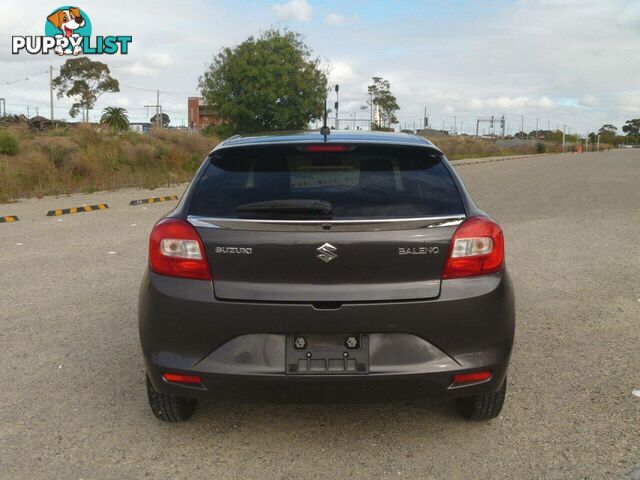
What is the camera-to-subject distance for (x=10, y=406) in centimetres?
366

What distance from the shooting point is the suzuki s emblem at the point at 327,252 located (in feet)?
9.28

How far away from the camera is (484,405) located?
11.0 feet

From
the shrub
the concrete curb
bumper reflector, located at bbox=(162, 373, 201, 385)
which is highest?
the shrub

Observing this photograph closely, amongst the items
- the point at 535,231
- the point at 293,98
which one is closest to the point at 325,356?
the point at 535,231

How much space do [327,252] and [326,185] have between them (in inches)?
16.0

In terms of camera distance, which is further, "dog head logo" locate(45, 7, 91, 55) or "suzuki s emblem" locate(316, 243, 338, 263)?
"dog head logo" locate(45, 7, 91, 55)

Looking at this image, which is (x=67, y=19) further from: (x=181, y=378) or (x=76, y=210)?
(x=181, y=378)

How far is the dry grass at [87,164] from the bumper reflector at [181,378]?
14.0m

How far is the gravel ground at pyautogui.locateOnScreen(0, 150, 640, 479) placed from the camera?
3004 millimetres

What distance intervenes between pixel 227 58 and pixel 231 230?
51559mm

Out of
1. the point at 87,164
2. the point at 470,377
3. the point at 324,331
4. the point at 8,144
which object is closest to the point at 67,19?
the point at 8,144

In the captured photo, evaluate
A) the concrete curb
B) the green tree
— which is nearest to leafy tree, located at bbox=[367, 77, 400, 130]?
the green tree

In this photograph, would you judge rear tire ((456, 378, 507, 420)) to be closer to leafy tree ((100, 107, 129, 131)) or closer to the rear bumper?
the rear bumper

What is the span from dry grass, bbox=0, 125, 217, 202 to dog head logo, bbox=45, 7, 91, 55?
1365 cm
